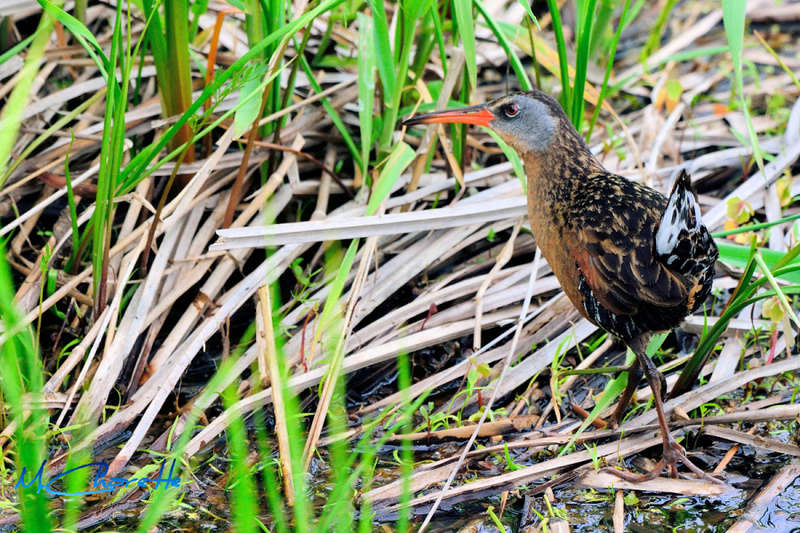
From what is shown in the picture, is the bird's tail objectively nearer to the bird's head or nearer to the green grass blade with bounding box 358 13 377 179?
the bird's head

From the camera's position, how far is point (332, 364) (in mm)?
2926

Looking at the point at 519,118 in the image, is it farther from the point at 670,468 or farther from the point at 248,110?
the point at 670,468

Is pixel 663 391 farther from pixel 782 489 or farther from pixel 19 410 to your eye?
pixel 19 410

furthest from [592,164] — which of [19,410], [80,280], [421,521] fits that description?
[19,410]

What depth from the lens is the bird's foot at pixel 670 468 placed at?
111 inches

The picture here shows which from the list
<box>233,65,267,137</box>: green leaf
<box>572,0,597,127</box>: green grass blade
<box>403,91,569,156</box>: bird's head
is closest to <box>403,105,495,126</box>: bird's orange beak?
<box>403,91,569,156</box>: bird's head

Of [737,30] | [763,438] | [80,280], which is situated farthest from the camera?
[80,280]

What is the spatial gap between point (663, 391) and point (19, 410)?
82.8 inches

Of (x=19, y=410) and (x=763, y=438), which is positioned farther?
(x=763, y=438)

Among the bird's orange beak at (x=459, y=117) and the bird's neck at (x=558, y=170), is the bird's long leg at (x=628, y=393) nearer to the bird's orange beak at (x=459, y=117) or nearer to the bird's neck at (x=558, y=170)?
the bird's neck at (x=558, y=170)

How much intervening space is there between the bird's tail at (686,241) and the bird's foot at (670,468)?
1.45ft

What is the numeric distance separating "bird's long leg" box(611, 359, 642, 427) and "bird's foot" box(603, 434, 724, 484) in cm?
24

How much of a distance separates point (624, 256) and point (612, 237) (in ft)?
0.26

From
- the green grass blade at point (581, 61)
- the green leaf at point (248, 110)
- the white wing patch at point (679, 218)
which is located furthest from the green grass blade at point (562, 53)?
the green leaf at point (248, 110)
